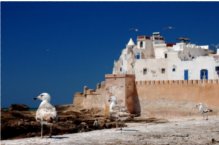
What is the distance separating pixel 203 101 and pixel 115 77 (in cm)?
639

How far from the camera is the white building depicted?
125 feet

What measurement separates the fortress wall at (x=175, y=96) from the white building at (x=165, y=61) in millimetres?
6252

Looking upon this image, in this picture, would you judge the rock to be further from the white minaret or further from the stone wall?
the white minaret

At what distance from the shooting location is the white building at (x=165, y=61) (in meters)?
38.1

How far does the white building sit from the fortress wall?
6.25 m

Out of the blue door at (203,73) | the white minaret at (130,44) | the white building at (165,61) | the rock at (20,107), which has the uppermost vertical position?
the white minaret at (130,44)

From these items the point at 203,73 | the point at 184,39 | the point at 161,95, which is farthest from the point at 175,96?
the point at 184,39

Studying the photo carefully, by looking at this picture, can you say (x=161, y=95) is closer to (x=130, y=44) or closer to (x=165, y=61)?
(x=165, y=61)

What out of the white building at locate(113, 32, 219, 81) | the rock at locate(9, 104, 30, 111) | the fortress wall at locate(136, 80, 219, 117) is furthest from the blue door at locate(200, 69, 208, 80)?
the rock at locate(9, 104, 30, 111)

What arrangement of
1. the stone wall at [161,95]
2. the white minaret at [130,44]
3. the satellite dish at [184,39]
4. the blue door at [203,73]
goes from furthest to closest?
the white minaret at [130,44] < the satellite dish at [184,39] < the blue door at [203,73] < the stone wall at [161,95]

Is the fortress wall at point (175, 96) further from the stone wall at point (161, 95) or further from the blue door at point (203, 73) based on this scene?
the blue door at point (203, 73)

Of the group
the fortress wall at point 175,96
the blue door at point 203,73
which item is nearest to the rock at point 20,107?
the fortress wall at point 175,96

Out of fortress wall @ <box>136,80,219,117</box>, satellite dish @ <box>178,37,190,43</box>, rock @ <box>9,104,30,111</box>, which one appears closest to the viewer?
fortress wall @ <box>136,80,219,117</box>

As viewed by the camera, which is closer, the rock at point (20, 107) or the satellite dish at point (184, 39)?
the rock at point (20, 107)
